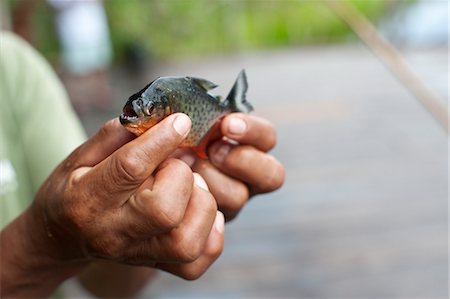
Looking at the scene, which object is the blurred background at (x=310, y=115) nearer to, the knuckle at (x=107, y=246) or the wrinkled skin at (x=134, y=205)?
the wrinkled skin at (x=134, y=205)

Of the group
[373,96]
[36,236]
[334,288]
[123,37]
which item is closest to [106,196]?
[36,236]

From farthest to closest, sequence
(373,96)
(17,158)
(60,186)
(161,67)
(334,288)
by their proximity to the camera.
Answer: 1. (161,67)
2. (373,96)
3. (334,288)
4. (17,158)
5. (60,186)

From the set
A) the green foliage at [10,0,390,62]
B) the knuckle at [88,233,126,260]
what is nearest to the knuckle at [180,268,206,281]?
the knuckle at [88,233,126,260]

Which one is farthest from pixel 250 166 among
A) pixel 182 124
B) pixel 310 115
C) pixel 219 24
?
pixel 219 24

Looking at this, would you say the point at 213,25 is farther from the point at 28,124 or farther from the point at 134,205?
the point at 134,205

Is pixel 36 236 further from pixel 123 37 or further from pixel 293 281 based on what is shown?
pixel 123 37
